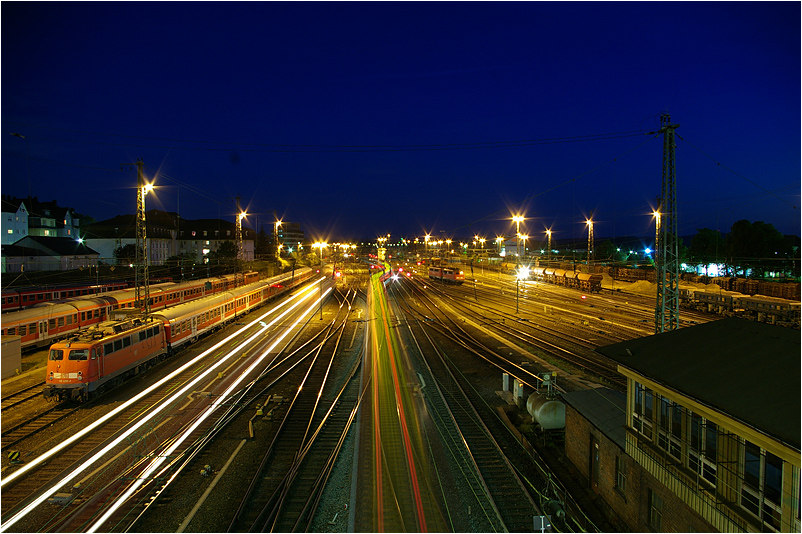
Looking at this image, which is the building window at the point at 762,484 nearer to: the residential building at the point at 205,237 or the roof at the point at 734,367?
the roof at the point at 734,367

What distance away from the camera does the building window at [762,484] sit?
20.7 ft

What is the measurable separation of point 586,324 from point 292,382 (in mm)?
24805

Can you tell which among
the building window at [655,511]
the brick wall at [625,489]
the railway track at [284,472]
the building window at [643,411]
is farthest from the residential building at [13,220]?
the building window at [655,511]

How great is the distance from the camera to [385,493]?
1080cm

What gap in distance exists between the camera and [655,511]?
29.0 ft

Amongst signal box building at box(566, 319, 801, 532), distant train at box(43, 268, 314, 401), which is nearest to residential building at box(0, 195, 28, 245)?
distant train at box(43, 268, 314, 401)

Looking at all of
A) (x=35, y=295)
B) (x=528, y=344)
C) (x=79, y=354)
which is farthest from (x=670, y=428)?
(x=35, y=295)

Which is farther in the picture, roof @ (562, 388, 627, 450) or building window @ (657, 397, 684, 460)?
roof @ (562, 388, 627, 450)

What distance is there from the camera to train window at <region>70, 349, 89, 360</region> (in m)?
16.0

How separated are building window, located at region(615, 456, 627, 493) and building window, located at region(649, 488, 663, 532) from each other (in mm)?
837

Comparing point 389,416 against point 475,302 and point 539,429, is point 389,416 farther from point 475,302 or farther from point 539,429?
point 475,302

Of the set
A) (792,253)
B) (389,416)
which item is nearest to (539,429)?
(389,416)

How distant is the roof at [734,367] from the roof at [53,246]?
219 feet

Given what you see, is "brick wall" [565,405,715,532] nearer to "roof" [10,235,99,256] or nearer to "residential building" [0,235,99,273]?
"residential building" [0,235,99,273]
